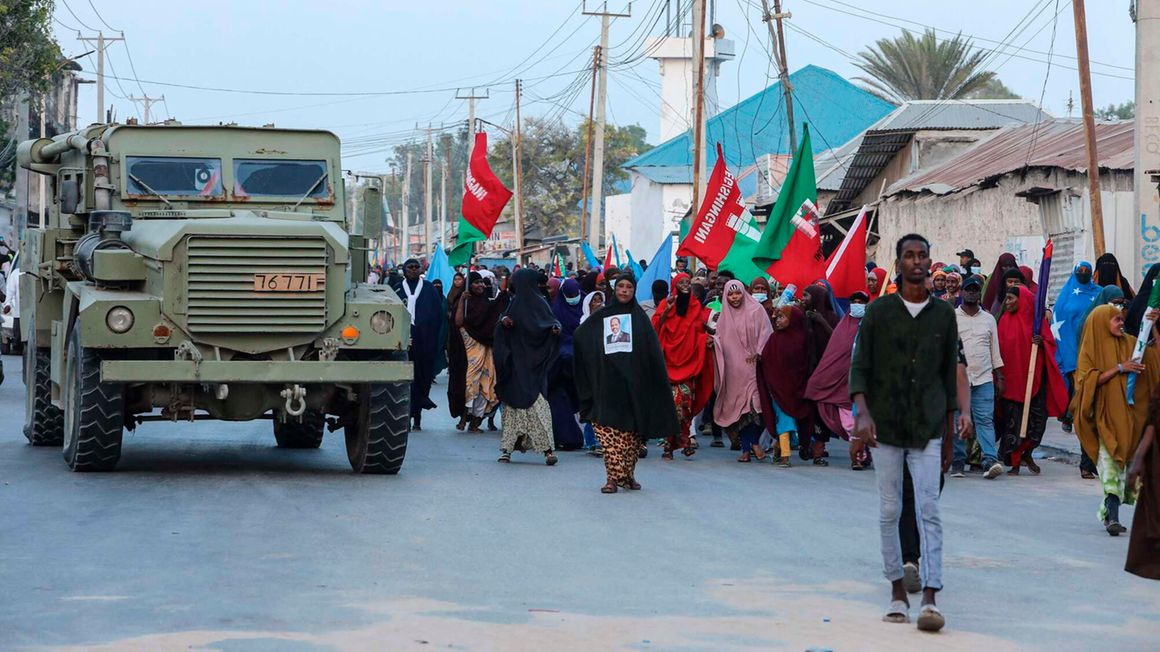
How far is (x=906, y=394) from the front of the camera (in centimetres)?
725

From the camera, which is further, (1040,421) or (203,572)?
(1040,421)

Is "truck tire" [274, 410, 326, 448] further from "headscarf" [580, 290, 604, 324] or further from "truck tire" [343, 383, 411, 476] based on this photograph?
"headscarf" [580, 290, 604, 324]

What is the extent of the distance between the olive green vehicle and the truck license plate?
10mm

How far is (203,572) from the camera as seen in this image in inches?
318

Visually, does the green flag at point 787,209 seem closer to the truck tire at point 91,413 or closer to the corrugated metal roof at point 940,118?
the truck tire at point 91,413

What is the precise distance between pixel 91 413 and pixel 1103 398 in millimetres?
6937

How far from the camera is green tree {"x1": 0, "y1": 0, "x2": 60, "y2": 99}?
110 ft

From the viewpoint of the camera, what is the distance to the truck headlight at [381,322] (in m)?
12.4

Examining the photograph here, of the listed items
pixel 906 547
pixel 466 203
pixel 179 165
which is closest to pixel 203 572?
pixel 906 547

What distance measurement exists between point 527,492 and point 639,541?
252 cm

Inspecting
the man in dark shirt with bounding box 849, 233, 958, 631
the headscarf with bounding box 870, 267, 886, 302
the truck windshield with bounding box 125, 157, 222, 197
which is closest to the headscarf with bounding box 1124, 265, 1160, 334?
the man in dark shirt with bounding box 849, 233, 958, 631

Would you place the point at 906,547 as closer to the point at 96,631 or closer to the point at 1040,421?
the point at 96,631

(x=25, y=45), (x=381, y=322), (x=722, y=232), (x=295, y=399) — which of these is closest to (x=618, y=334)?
(x=381, y=322)

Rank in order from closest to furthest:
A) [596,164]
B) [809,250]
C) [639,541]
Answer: [639,541], [809,250], [596,164]
